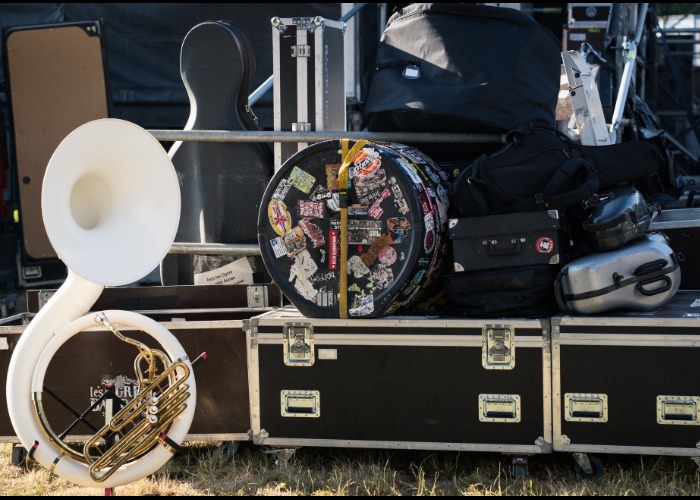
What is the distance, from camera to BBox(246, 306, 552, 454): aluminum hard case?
152 inches

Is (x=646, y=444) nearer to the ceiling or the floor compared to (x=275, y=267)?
nearer to the floor

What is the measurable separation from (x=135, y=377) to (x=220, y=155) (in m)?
1.28

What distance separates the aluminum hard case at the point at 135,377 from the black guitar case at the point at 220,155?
22.9 inches

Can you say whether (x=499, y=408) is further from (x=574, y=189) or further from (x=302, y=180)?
(x=302, y=180)

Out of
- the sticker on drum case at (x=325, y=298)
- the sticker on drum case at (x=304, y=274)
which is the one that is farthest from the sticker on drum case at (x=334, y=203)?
the sticker on drum case at (x=325, y=298)

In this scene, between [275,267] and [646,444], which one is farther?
[275,267]

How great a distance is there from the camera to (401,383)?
13.1 feet

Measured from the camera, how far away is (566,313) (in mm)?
3922

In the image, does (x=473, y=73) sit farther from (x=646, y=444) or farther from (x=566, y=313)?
(x=646, y=444)

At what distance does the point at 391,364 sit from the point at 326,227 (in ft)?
2.02

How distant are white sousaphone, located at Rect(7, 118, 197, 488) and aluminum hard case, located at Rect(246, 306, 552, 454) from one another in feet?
1.58

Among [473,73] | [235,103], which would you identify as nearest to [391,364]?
[473,73]

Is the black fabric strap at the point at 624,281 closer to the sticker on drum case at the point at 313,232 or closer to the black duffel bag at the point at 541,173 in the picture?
the black duffel bag at the point at 541,173

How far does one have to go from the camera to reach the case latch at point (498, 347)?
3855 mm
